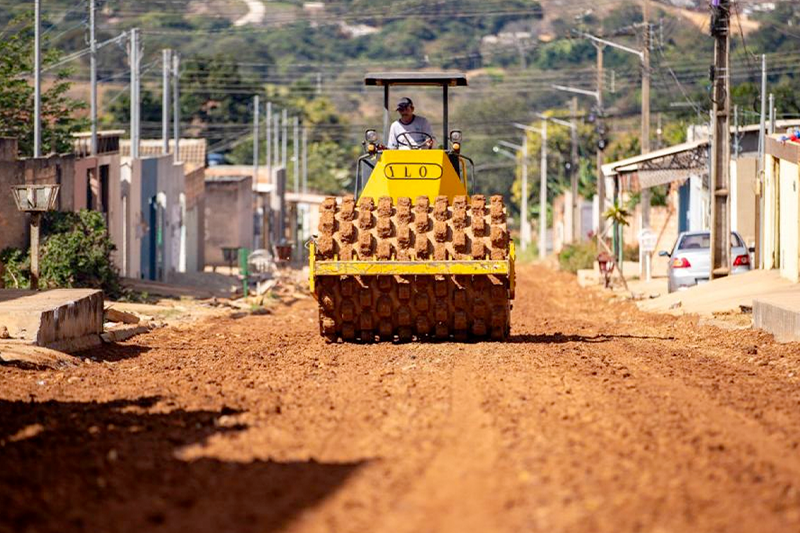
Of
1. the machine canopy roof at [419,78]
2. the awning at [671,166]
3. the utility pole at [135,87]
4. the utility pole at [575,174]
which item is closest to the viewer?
the machine canopy roof at [419,78]

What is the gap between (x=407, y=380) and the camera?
47.8 feet

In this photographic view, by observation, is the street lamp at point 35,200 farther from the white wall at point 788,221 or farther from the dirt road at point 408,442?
the white wall at point 788,221

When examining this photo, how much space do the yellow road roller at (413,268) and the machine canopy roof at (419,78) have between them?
2332mm

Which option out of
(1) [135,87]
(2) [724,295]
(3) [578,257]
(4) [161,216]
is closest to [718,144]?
(2) [724,295]

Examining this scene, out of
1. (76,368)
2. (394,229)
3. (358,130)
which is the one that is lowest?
(76,368)

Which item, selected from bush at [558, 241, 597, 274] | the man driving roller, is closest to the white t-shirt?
the man driving roller

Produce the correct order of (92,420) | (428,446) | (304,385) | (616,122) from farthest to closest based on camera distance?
(616,122) < (304,385) < (92,420) < (428,446)

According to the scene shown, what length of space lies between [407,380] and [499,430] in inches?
153

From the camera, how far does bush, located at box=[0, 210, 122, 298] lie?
30.6 meters

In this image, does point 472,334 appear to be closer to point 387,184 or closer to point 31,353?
point 387,184

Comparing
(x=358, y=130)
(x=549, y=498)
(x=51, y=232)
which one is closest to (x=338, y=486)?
(x=549, y=498)

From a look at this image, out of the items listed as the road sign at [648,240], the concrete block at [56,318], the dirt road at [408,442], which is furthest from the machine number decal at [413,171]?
the road sign at [648,240]

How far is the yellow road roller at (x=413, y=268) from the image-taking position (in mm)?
18109

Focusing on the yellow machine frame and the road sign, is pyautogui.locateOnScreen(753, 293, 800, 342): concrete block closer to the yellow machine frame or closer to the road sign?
the yellow machine frame
